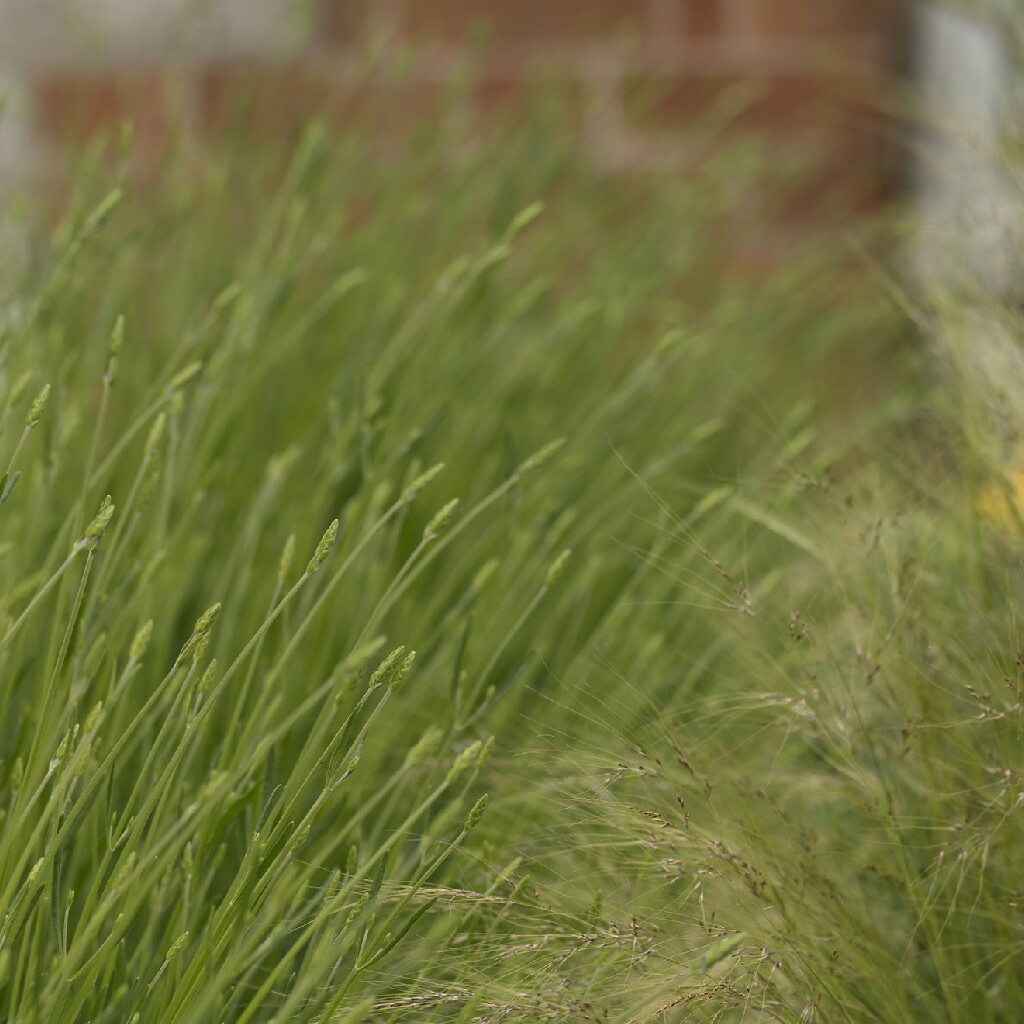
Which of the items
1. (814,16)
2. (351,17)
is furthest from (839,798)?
(351,17)

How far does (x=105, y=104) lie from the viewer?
78.1 inches

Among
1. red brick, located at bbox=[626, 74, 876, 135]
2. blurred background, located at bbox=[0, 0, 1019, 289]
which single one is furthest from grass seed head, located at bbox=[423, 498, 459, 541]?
red brick, located at bbox=[626, 74, 876, 135]

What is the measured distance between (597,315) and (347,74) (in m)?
0.87

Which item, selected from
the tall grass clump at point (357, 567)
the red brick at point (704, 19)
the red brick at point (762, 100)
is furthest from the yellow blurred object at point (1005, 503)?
the red brick at point (704, 19)

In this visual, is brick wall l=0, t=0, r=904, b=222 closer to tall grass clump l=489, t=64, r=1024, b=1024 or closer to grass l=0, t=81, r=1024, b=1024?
grass l=0, t=81, r=1024, b=1024

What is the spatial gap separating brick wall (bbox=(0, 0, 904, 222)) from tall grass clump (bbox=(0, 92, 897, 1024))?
383 mm

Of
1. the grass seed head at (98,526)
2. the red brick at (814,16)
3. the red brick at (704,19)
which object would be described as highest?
the red brick at (814,16)

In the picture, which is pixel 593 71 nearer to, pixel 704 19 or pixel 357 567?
pixel 704 19

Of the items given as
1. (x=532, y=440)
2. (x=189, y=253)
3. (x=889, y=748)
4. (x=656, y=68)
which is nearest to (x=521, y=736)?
(x=889, y=748)

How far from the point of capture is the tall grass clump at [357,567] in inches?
20.8

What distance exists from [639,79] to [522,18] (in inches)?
10.0

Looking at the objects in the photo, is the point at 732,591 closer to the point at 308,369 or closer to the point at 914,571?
the point at 914,571

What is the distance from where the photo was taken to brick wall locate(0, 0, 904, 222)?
1741 mm

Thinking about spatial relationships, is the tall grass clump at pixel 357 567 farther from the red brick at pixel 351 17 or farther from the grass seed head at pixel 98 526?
the red brick at pixel 351 17
